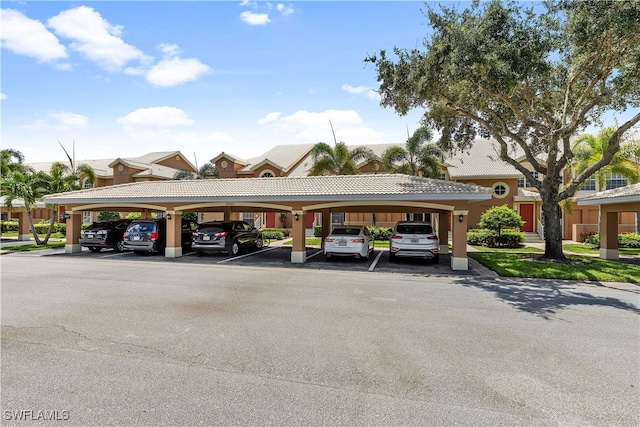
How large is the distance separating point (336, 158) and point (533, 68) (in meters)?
14.9

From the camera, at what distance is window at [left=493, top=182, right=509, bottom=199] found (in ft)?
89.1

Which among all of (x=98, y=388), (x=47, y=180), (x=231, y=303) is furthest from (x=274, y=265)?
(x=47, y=180)

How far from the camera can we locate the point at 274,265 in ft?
46.7

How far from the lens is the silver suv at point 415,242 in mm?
13730

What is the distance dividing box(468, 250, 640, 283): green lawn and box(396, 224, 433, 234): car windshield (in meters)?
2.62

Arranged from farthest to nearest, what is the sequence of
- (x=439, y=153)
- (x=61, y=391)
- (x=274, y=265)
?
(x=439, y=153), (x=274, y=265), (x=61, y=391)

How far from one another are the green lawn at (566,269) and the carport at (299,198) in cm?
179

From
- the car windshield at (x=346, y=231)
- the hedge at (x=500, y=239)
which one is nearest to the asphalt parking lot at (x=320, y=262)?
the car windshield at (x=346, y=231)

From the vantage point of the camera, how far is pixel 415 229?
14297mm

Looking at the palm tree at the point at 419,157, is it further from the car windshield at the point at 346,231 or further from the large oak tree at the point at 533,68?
the car windshield at the point at 346,231

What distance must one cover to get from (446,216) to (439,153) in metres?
7.82

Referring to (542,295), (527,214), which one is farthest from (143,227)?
(527,214)

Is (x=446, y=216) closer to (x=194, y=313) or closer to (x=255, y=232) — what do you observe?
(x=255, y=232)

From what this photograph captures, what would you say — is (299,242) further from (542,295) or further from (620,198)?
(620,198)
